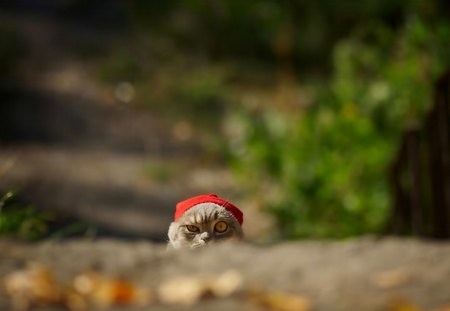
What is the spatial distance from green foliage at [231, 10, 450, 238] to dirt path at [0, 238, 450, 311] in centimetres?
495

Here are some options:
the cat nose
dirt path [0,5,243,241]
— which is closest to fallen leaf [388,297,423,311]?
the cat nose

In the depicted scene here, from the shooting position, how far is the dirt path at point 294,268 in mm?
1784

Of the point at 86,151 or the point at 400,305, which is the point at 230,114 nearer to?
the point at 86,151

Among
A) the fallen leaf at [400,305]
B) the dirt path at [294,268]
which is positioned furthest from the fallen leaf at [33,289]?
the fallen leaf at [400,305]

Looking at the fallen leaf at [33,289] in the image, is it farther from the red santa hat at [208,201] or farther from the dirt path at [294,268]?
the red santa hat at [208,201]

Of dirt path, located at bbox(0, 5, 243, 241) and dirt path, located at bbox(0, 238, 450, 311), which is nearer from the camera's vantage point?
dirt path, located at bbox(0, 238, 450, 311)

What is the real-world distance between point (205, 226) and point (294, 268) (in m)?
0.80

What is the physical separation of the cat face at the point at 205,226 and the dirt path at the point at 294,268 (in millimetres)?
441

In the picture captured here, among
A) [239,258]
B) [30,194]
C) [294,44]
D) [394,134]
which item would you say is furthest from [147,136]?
[239,258]

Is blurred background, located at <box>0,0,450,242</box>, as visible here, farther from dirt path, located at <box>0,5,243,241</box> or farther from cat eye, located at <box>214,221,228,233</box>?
cat eye, located at <box>214,221,228,233</box>

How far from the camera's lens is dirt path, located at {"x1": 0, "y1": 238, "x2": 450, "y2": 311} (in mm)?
1784

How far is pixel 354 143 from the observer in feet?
24.3

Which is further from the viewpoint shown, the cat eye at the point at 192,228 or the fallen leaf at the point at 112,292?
the cat eye at the point at 192,228

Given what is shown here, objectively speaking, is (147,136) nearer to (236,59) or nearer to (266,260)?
(236,59)
